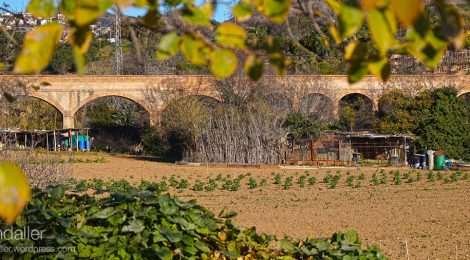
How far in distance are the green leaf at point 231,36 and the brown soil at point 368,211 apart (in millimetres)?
6887

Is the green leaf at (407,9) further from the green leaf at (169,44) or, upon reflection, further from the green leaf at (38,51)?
Result: the green leaf at (38,51)

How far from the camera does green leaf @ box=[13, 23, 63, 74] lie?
2.03 metres

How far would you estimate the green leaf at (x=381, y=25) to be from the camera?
5.77ft

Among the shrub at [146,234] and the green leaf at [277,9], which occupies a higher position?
the green leaf at [277,9]

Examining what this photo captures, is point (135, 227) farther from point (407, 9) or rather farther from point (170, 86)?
point (170, 86)

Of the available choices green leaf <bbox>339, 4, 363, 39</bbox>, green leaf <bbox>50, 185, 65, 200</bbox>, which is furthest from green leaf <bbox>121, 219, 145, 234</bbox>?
green leaf <bbox>339, 4, 363, 39</bbox>

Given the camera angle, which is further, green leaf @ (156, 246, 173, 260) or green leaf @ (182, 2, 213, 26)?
green leaf @ (156, 246, 173, 260)

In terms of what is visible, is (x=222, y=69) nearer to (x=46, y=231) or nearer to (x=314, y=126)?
(x=46, y=231)

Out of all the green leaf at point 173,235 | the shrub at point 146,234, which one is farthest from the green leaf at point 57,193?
the green leaf at point 173,235

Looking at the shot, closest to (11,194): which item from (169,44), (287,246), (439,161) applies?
(169,44)

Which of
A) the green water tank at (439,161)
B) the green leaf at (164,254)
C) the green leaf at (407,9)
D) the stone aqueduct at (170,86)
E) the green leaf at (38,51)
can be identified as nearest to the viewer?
the green leaf at (407,9)

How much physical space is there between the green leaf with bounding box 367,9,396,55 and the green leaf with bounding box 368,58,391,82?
37cm

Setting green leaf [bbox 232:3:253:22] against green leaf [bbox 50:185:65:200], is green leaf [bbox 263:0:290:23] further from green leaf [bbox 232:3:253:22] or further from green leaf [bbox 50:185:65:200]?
green leaf [bbox 50:185:65:200]

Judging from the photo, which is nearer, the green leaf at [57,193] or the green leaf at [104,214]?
the green leaf at [104,214]
